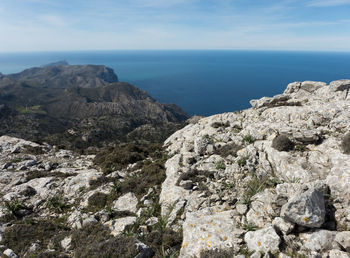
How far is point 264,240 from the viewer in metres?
7.53

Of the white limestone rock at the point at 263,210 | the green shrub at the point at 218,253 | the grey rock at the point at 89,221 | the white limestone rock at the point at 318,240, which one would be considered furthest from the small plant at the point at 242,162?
the grey rock at the point at 89,221

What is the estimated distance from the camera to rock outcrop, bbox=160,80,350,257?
7621 mm

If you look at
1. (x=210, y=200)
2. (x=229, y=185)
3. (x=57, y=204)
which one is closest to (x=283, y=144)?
(x=229, y=185)

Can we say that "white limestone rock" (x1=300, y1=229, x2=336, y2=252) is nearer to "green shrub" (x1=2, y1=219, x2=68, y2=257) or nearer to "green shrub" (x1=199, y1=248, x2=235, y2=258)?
"green shrub" (x1=199, y1=248, x2=235, y2=258)

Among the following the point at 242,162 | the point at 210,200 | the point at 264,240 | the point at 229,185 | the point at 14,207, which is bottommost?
the point at 14,207

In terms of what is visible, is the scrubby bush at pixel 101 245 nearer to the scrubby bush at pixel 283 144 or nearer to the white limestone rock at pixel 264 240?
the white limestone rock at pixel 264 240

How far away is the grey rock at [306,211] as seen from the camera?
297 inches

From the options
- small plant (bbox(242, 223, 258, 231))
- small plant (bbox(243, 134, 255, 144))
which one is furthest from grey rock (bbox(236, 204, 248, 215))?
small plant (bbox(243, 134, 255, 144))

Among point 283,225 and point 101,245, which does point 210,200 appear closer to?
point 283,225

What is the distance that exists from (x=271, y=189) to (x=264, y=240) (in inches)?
143

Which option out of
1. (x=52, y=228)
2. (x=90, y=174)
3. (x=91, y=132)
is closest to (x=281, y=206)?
(x=52, y=228)

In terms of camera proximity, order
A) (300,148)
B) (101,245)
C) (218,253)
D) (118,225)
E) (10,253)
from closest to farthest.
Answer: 1. (218,253)
2. (101,245)
3. (10,253)
4. (118,225)
5. (300,148)

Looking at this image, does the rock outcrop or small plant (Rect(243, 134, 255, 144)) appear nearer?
the rock outcrop

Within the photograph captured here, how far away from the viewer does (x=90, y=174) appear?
20.1 meters
